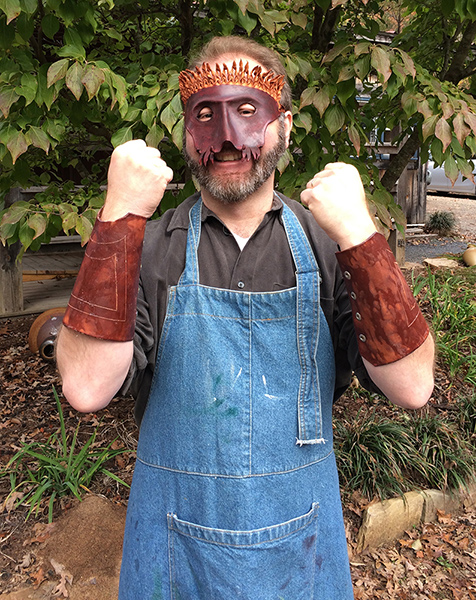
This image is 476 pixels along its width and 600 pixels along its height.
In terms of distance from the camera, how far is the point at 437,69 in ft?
12.2

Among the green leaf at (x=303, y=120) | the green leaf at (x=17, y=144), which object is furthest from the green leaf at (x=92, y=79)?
the green leaf at (x=303, y=120)

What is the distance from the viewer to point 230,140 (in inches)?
56.2

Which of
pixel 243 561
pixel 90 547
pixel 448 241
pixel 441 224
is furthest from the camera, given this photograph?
pixel 441 224

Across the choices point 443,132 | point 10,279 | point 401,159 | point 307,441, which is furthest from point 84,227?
point 10,279

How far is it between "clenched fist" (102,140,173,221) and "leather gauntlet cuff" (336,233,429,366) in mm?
437

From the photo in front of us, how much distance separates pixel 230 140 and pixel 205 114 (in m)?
0.13

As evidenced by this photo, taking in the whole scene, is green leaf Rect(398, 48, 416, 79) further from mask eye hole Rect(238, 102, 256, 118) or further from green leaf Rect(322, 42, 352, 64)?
mask eye hole Rect(238, 102, 256, 118)

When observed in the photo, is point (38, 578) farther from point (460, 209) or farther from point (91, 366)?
point (460, 209)

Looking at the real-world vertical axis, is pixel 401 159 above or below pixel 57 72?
below

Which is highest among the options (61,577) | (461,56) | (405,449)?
(461,56)

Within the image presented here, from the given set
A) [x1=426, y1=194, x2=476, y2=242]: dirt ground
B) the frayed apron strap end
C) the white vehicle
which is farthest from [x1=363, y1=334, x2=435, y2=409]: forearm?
the white vehicle

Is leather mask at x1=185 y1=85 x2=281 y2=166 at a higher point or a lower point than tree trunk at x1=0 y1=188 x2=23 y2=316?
higher

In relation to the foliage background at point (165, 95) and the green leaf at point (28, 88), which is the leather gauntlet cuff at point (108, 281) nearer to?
the foliage background at point (165, 95)

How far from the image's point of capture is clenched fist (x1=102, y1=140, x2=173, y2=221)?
124 cm
